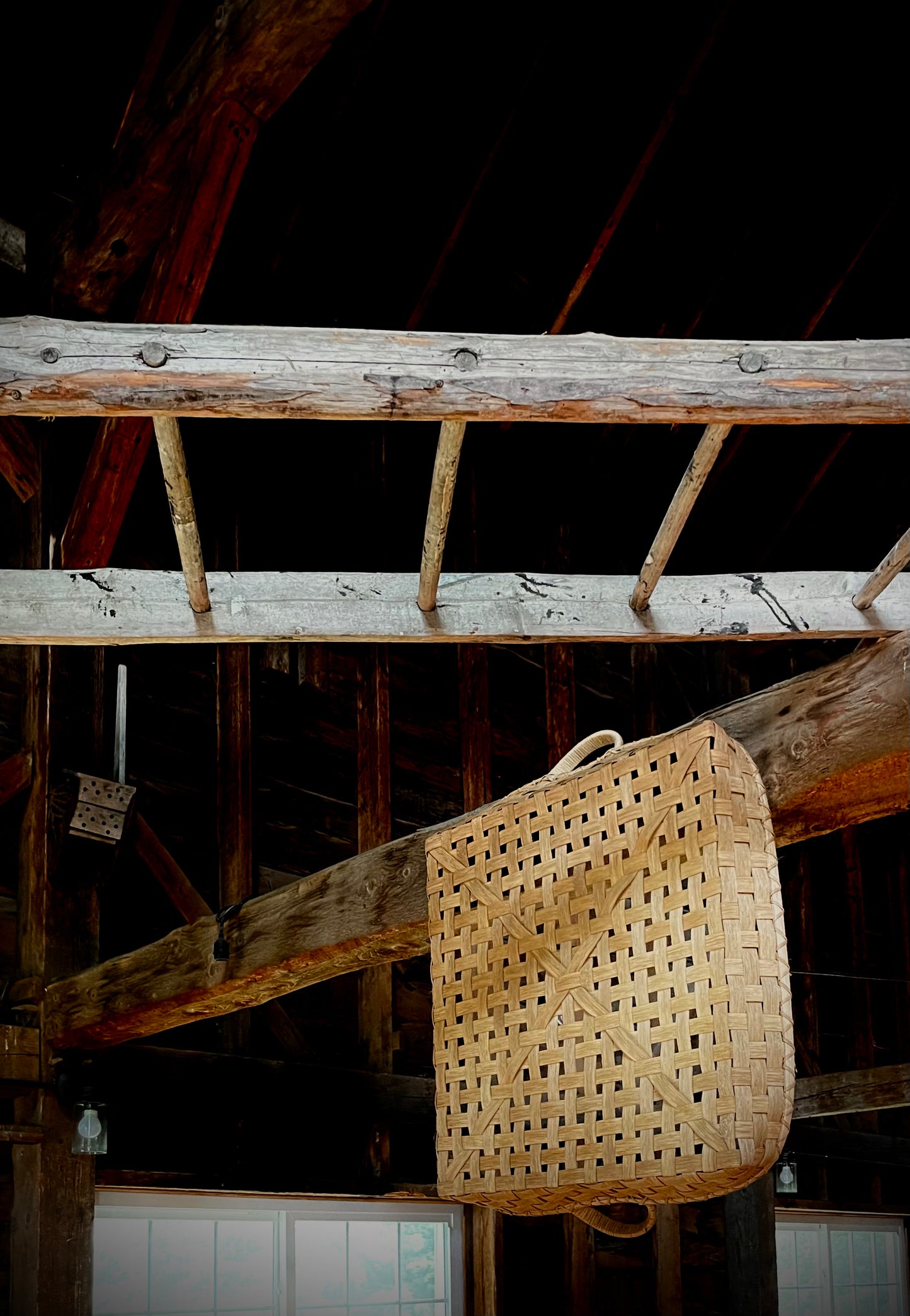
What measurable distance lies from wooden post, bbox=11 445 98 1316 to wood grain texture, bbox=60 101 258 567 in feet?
1.85

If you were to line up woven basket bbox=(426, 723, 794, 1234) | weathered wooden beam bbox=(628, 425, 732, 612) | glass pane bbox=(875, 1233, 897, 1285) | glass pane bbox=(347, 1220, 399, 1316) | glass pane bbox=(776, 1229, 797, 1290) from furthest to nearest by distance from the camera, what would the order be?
1. glass pane bbox=(875, 1233, 897, 1285)
2. glass pane bbox=(776, 1229, 797, 1290)
3. glass pane bbox=(347, 1220, 399, 1316)
4. weathered wooden beam bbox=(628, 425, 732, 612)
5. woven basket bbox=(426, 723, 794, 1234)

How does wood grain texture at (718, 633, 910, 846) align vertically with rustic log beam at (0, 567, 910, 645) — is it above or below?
below

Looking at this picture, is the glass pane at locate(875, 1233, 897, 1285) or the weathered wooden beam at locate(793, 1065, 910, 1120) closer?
the weathered wooden beam at locate(793, 1065, 910, 1120)

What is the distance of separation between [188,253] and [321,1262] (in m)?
3.59

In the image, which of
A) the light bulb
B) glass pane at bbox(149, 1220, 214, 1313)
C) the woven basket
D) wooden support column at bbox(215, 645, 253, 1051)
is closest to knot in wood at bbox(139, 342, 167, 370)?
the woven basket

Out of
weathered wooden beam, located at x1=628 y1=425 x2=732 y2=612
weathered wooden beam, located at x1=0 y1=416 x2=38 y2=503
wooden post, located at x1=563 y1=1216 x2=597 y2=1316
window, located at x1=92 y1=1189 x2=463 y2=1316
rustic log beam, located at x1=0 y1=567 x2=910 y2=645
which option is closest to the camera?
weathered wooden beam, located at x1=628 y1=425 x2=732 y2=612

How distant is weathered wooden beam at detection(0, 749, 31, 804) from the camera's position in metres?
4.64

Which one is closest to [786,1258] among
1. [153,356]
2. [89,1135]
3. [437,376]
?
[89,1135]

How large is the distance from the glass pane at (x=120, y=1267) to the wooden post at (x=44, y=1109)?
22 centimetres

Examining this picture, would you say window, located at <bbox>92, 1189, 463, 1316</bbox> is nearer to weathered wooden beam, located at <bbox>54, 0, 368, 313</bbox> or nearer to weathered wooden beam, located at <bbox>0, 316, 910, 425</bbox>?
weathered wooden beam, located at <bbox>54, 0, 368, 313</bbox>

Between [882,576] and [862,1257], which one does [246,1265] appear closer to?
[882,576]

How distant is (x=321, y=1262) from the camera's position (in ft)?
17.4

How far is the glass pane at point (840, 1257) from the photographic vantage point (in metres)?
7.93

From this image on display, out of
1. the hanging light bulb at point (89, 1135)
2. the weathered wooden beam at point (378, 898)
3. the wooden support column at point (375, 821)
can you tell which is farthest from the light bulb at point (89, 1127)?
the wooden support column at point (375, 821)
